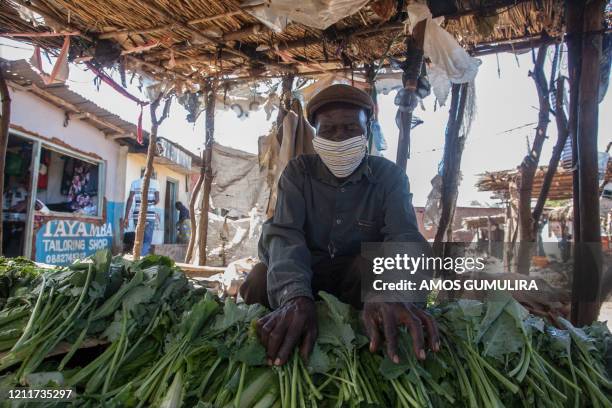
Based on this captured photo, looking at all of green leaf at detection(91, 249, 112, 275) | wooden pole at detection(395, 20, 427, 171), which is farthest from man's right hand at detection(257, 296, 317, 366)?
wooden pole at detection(395, 20, 427, 171)

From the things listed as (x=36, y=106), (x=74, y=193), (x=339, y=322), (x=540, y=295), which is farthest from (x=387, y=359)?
(x=74, y=193)

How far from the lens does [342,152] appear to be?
192 centimetres

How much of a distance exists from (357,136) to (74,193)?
8440mm

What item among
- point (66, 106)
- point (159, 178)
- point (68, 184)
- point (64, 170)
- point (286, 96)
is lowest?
point (68, 184)

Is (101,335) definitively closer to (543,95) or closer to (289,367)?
(289,367)

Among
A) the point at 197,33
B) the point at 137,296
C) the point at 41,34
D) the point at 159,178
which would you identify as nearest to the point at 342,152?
the point at 137,296

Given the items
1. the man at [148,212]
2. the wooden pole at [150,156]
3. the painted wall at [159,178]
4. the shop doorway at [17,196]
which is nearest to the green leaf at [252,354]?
the wooden pole at [150,156]

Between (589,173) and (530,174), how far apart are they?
1149 millimetres

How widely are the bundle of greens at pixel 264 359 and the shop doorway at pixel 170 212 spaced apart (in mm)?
11394

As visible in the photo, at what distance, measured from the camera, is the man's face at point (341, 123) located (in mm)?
1975

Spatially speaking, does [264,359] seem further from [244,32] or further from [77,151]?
[77,151]

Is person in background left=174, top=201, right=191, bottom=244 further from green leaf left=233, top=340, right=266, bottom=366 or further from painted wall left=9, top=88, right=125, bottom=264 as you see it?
green leaf left=233, top=340, right=266, bottom=366

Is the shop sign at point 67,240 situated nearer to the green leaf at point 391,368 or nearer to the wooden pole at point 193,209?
the wooden pole at point 193,209

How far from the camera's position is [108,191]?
9008mm
